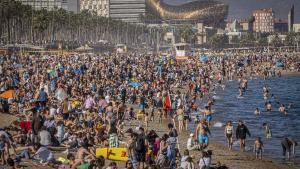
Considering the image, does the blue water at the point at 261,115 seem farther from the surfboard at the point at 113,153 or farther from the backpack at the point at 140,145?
the backpack at the point at 140,145

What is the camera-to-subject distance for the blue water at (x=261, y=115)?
33000 millimetres

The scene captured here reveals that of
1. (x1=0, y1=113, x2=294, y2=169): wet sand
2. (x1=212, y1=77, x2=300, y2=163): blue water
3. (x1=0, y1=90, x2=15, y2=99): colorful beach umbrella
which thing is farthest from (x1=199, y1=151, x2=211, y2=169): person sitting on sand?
(x1=0, y1=90, x2=15, y2=99): colorful beach umbrella

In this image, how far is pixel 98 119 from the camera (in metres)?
26.8

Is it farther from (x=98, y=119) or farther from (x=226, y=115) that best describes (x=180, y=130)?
(x=226, y=115)

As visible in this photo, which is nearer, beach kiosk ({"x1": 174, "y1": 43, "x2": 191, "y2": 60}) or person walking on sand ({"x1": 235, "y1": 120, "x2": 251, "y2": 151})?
person walking on sand ({"x1": 235, "y1": 120, "x2": 251, "y2": 151})

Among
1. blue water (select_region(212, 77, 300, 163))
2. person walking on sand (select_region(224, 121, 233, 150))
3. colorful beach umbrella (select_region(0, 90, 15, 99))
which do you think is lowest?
blue water (select_region(212, 77, 300, 163))

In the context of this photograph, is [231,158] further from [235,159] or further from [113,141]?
[113,141]

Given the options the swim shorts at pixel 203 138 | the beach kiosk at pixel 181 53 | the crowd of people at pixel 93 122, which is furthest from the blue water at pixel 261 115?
the beach kiosk at pixel 181 53

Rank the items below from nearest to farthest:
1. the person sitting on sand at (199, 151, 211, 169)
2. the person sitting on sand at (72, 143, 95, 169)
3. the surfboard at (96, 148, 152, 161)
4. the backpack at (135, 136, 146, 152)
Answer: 1. the person sitting on sand at (72, 143, 95, 169)
2. the backpack at (135, 136, 146, 152)
3. the person sitting on sand at (199, 151, 211, 169)
4. the surfboard at (96, 148, 152, 161)

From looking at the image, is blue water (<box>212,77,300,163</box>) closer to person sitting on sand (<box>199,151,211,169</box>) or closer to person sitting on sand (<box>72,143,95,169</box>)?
person sitting on sand (<box>199,151,211,169</box>)

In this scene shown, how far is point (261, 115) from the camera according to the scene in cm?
4738

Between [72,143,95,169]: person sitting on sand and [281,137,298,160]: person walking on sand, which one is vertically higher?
[72,143,95,169]: person sitting on sand

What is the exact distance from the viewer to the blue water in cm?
3300

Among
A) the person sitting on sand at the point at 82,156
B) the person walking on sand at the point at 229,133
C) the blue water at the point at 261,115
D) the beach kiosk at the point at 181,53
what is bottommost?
→ the blue water at the point at 261,115
